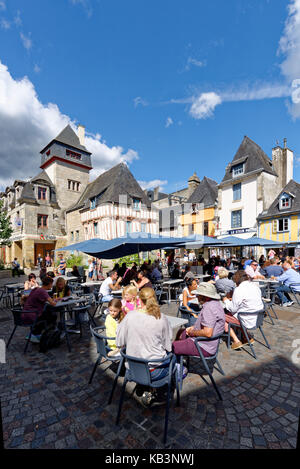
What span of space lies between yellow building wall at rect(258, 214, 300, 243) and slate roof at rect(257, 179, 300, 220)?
49cm

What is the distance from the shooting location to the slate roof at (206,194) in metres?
23.9

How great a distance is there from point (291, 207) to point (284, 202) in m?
0.79

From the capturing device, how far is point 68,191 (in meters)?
25.8

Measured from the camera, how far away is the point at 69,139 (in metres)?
26.7

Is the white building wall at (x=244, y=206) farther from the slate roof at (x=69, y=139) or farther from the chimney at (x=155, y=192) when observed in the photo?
the slate roof at (x=69, y=139)

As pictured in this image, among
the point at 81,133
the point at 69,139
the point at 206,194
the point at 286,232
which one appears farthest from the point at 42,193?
the point at 286,232

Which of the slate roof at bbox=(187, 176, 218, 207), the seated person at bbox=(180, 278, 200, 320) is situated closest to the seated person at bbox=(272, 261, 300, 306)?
the seated person at bbox=(180, 278, 200, 320)

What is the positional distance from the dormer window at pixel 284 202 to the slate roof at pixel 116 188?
11976 mm

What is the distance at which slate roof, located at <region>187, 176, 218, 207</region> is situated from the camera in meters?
23.9

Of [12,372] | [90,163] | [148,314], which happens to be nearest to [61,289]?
[12,372]

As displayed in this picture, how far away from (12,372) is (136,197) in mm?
19017

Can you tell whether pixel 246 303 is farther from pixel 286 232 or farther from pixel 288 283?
pixel 286 232

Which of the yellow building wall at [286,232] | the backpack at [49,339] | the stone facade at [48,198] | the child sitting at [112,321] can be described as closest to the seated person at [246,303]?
the child sitting at [112,321]

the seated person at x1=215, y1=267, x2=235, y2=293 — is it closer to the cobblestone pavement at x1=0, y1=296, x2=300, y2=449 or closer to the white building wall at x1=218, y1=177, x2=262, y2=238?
the cobblestone pavement at x1=0, y1=296, x2=300, y2=449
